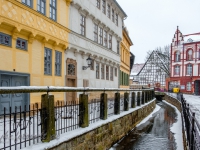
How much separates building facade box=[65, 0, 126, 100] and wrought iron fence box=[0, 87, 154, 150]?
3.64 m

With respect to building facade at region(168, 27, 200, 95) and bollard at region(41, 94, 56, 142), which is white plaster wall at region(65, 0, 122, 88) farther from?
building facade at region(168, 27, 200, 95)

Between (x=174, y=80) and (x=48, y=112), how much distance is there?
141ft

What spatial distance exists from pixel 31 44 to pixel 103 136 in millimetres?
5326

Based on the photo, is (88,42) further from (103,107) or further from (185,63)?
(185,63)

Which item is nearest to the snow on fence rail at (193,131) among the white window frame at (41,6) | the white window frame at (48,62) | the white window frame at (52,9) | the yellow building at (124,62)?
the white window frame at (48,62)

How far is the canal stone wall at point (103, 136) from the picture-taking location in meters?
5.14

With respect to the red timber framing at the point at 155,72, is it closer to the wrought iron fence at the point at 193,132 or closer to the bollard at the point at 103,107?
the bollard at the point at 103,107

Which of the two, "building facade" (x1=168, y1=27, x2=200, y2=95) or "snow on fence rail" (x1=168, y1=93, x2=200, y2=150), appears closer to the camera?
"snow on fence rail" (x1=168, y1=93, x2=200, y2=150)

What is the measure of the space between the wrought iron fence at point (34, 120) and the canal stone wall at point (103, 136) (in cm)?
36

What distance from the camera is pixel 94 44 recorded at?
49.2 ft

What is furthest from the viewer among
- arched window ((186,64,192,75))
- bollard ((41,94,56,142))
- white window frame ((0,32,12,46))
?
arched window ((186,64,192,75))

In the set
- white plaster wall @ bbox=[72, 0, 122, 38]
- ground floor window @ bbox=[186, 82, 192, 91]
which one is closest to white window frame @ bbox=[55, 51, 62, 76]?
white plaster wall @ bbox=[72, 0, 122, 38]

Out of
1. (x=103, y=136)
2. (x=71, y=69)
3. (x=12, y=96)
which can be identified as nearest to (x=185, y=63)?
(x=71, y=69)

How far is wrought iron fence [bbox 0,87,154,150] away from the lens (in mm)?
3764
